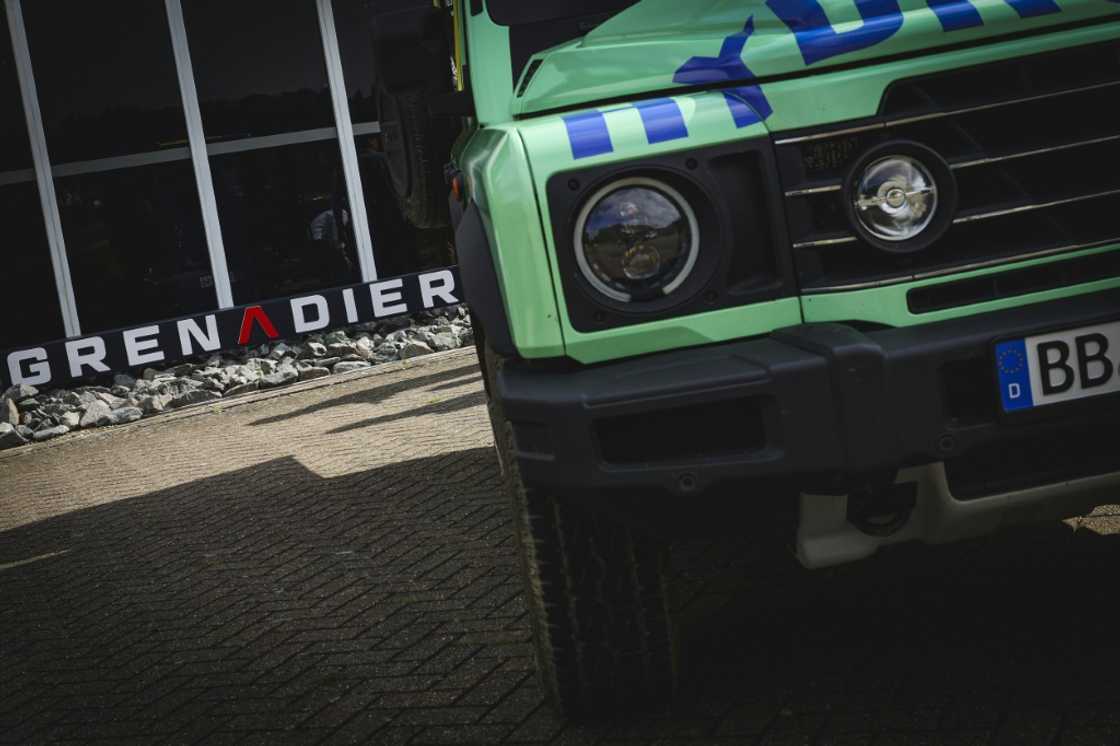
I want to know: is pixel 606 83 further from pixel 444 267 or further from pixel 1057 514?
pixel 444 267

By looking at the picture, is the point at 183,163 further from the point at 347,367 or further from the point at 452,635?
the point at 452,635

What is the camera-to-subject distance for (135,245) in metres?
13.8

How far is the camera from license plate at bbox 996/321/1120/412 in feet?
7.72

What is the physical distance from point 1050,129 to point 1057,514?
2.70ft

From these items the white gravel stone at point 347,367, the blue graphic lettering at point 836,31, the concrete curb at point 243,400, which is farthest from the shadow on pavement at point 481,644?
the white gravel stone at point 347,367

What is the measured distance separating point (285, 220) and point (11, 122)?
313cm

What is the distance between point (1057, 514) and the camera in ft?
8.54

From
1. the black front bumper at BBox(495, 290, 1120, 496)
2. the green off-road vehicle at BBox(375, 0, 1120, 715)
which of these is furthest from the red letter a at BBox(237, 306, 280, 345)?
the black front bumper at BBox(495, 290, 1120, 496)

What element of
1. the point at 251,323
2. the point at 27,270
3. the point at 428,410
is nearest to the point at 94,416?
the point at 251,323

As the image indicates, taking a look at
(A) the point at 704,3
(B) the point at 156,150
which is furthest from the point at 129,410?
(A) the point at 704,3

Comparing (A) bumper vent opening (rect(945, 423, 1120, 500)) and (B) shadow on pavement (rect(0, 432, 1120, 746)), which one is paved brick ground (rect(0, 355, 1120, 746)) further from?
(A) bumper vent opening (rect(945, 423, 1120, 500))

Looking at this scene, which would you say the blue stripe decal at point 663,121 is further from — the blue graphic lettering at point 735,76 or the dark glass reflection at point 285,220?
the dark glass reflection at point 285,220

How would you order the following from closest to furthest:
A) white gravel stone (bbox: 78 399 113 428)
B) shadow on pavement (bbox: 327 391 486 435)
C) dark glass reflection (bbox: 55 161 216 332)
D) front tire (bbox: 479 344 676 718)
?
front tire (bbox: 479 344 676 718), shadow on pavement (bbox: 327 391 486 435), white gravel stone (bbox: 78 399 113 428), dark glass reflection (bbox: 55 161 216 332)

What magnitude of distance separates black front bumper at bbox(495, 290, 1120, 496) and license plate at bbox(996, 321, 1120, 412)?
2 cm
